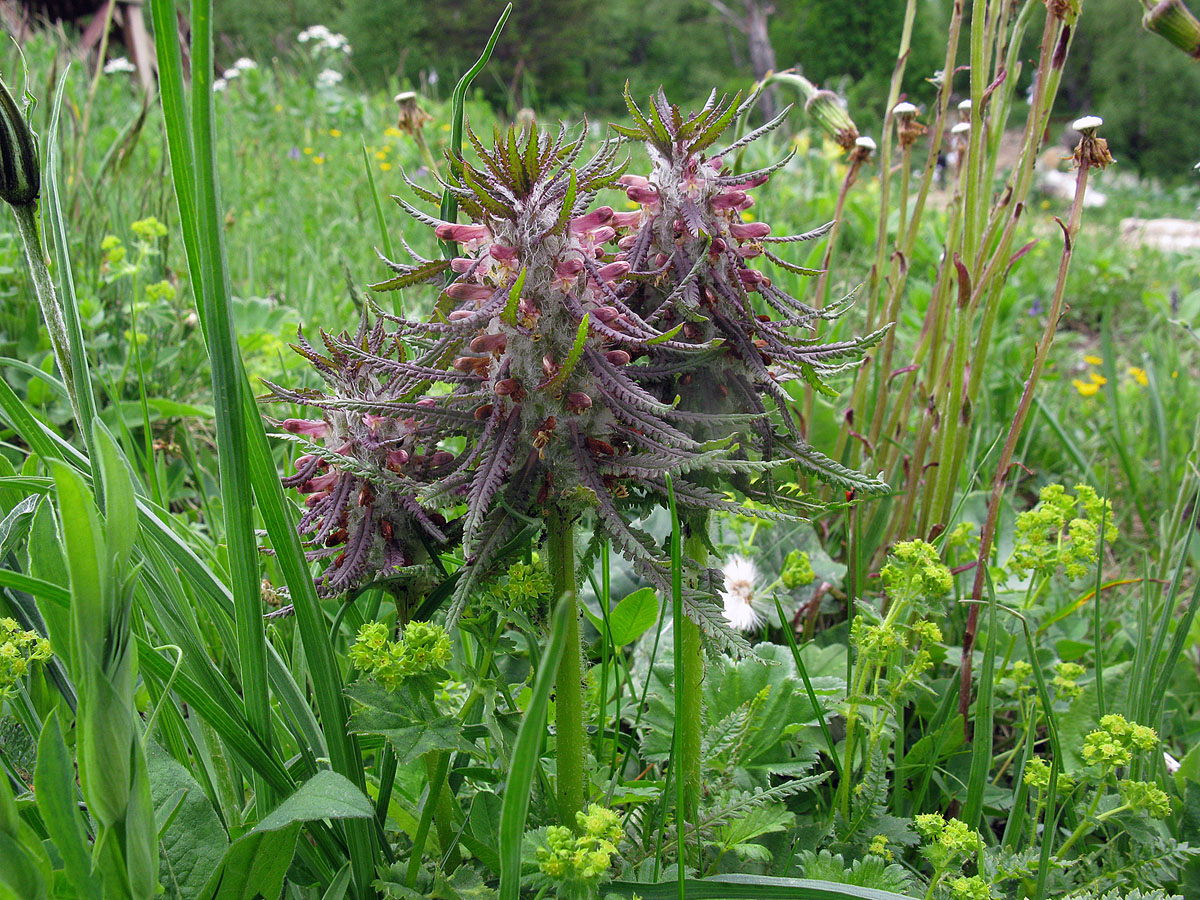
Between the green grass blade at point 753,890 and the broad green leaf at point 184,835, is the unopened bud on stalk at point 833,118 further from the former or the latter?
the broad green leaf at point 184,835

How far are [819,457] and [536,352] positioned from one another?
0.36 metres

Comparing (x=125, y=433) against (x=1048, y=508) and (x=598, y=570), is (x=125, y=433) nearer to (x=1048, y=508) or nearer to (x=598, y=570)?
(x=598, y=570)

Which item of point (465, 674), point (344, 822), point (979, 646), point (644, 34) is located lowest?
point (979, 646)

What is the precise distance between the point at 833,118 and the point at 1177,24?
2.24 feet

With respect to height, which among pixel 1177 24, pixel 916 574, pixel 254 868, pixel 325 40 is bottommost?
pixel 254 868

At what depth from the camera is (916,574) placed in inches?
43.4

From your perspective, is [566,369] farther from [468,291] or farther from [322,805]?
[322,805]

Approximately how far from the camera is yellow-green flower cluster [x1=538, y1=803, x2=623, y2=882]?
2.41 ft

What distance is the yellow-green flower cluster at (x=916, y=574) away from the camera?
1.07 m

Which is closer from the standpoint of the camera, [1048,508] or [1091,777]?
[1091,777]

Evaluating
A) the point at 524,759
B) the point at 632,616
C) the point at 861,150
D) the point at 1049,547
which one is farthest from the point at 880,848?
the point at 861,150

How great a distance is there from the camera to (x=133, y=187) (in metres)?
3.74

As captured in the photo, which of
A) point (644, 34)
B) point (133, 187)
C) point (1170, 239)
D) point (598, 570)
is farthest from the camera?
point (644, 34)

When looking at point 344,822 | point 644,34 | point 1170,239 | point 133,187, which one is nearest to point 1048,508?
point 344,822
